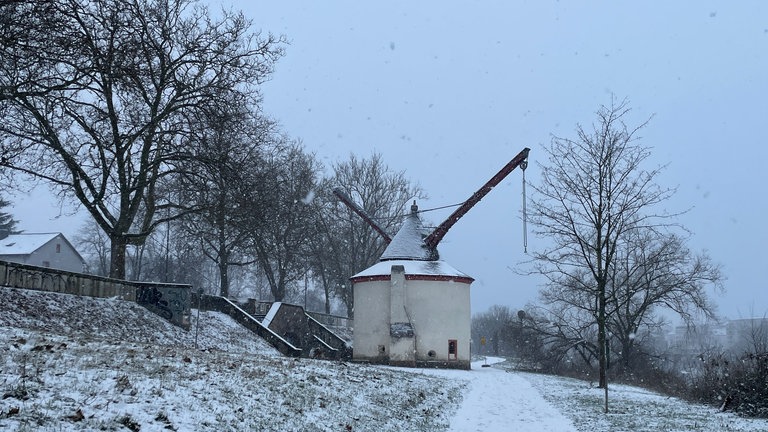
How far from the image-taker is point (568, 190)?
82.2 feet

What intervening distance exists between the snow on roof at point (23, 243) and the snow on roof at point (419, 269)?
1840 inches

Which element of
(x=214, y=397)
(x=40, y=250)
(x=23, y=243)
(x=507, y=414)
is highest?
(x=23, y=243)

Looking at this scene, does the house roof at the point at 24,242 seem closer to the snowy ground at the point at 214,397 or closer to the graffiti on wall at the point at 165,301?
the graffiti on wall at the point at 165,301

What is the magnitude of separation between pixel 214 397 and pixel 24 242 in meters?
73.8

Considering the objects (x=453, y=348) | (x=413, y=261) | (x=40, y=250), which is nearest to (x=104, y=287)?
(x=413, y=261)

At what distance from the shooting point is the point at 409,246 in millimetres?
42594

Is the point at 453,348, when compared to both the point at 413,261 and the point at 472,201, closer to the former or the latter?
the point at 413,261

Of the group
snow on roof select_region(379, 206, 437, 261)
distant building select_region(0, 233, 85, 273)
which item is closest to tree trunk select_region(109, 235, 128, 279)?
snow on roof select_region(379, 206, 437, 261)

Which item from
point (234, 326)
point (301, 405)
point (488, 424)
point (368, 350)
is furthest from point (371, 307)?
point (301, 405)

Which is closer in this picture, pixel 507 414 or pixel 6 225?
pixel 507 414

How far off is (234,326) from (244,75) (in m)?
12.8

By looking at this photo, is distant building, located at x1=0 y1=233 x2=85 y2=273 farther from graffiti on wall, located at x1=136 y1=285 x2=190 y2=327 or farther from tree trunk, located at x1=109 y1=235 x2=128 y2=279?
graffiti on wall, located at x1=136 y1=285 x2=190 y2=327

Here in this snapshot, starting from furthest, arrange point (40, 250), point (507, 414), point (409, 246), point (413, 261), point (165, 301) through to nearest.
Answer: point (40, 250) < point (409, 246) < point (413, 261) < point (165, 301) < point (507, 414)

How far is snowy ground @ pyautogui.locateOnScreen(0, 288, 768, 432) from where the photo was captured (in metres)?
7.04
